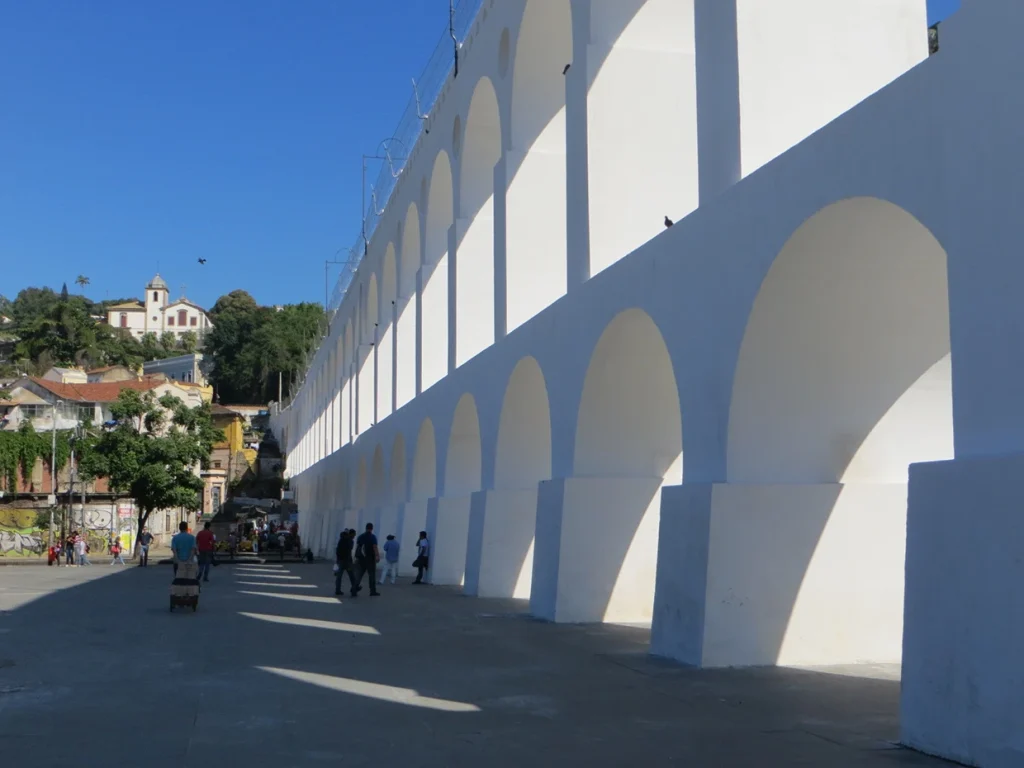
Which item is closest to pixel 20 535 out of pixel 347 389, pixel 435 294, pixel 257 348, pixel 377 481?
pixel 347 389

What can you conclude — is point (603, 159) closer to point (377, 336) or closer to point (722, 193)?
point (722, 193)

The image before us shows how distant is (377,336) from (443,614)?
1805 cm

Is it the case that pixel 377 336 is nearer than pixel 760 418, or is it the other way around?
pixel 760 418

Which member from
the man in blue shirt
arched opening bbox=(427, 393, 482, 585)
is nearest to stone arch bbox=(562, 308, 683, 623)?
the man in blue shirt

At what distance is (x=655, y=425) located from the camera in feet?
42.3

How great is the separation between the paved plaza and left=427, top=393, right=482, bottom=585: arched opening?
6.82m

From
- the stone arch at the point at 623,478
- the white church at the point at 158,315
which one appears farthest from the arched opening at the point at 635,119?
the white church at the point at 158,315

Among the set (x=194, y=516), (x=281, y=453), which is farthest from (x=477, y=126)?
(x=281, y=453)

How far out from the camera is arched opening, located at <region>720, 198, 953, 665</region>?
28.5 feet

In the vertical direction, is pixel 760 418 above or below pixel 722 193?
below

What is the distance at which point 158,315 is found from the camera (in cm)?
13988

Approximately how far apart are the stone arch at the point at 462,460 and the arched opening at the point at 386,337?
8611 millimetres

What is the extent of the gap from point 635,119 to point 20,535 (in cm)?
4199

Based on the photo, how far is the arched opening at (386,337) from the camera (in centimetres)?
2947
